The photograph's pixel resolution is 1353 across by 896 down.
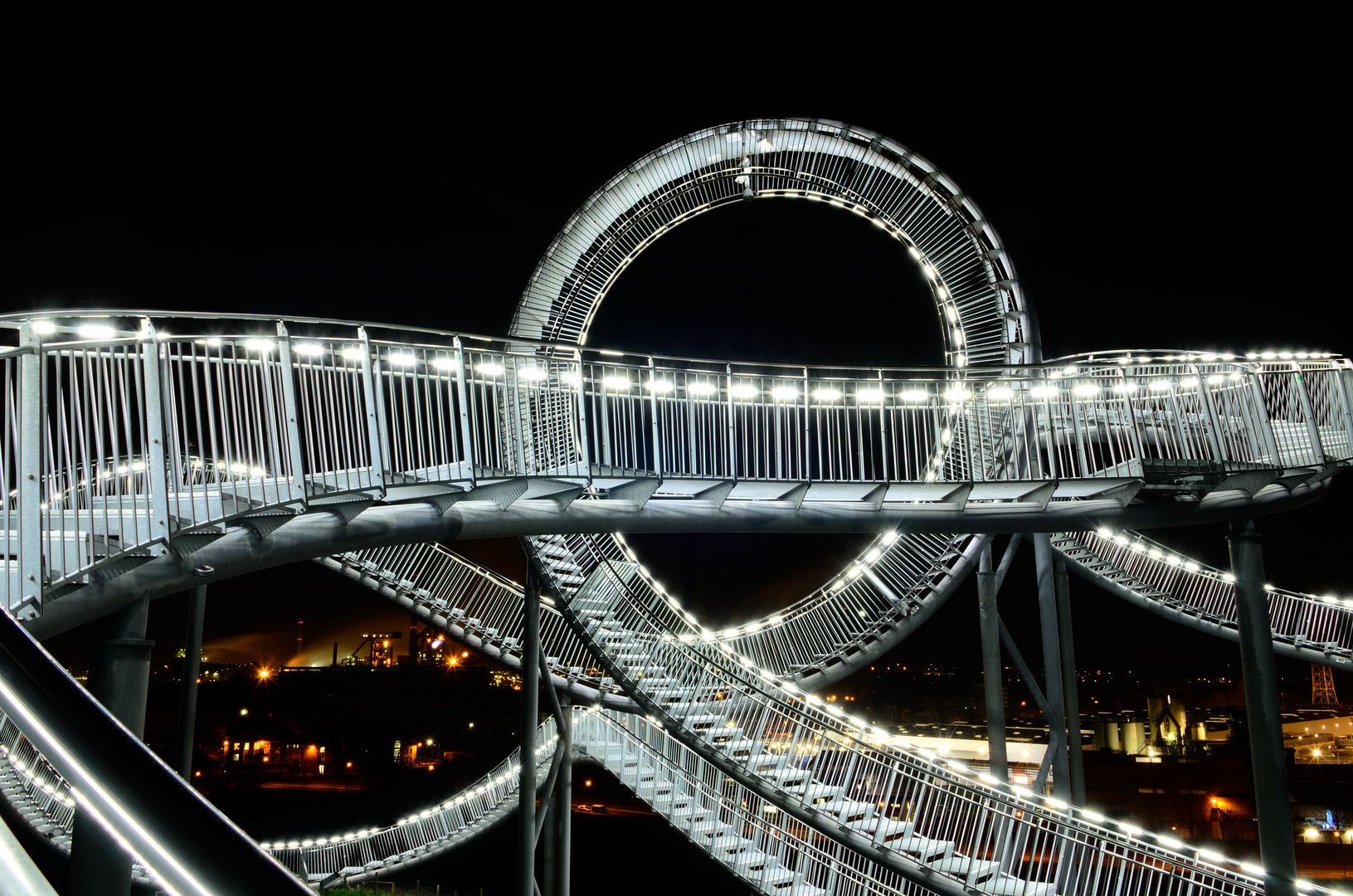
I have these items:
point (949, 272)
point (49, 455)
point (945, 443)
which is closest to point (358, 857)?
point (945, 443)

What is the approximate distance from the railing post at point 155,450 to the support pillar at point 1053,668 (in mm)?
11950

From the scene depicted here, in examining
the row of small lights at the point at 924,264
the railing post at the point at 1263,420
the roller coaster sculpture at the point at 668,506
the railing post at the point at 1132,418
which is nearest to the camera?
the roller coaster sculpture at the point at 668,506

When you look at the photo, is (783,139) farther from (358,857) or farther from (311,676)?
(311,676)

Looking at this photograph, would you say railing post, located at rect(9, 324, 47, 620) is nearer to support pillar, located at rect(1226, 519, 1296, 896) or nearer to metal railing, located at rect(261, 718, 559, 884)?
support pillar, located at rect(1226, 519, 1296, 896)

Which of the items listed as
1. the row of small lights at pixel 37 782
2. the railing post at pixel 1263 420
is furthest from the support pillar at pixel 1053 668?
the row of small lights at pixel 37 782

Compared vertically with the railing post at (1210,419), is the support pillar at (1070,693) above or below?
below

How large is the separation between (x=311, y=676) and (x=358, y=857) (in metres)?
29.2

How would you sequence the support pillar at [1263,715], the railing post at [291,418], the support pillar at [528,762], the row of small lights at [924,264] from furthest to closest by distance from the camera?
the row of small lights at [924,264], the support pillar at [528,762], the support pillar at [1263,715], the railing post at [291,418]

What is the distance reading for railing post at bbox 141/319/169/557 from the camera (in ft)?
16.7

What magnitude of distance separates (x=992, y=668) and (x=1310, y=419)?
5727 millimetres

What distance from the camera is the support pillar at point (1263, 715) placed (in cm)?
1048

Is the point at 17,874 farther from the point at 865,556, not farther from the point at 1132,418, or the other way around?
the point at 865,556

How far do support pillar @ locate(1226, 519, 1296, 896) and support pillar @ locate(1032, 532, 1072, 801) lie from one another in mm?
2674

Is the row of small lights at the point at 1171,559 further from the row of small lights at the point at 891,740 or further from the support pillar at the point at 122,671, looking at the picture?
the support pillar at the point at 122,671
